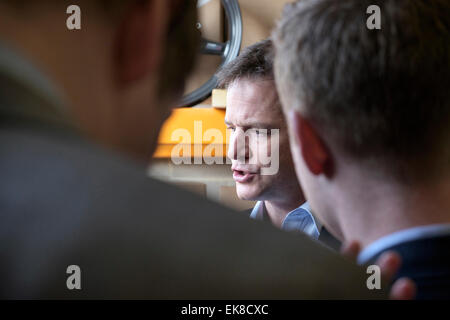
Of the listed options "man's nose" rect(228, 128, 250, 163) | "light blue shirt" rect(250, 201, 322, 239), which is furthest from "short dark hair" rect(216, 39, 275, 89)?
"light blue shirt" rect(250, 201, 322, 239)

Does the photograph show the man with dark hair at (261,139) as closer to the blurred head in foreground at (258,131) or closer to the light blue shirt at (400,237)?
the blurred head in foreground at (258,131)

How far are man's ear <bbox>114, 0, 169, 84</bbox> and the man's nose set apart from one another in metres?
0.83

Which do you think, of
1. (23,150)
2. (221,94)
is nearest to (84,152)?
(23,150)

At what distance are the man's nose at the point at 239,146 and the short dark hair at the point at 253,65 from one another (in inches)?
4.7

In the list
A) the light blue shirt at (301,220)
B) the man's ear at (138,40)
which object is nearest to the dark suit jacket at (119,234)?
the man's ear at (138,40)

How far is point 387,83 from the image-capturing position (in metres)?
0.48

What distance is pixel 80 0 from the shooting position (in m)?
0.26

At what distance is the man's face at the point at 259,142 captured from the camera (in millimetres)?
1100

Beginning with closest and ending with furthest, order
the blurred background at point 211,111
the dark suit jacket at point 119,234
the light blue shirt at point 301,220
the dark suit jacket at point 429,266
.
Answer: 1. the dark suit jacket at point 119,234
2. the dark suit jacket at point 429,266
3. the light blue shirt at point 301,220
4. the blurred background at point 211,111

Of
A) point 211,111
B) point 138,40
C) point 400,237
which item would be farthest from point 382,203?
point 211,111

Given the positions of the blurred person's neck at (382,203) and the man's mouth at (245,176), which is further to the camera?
the man's mouth at (245,176)

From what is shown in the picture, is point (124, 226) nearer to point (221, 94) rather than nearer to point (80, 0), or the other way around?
point (80, 0)

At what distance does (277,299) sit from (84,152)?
104mm

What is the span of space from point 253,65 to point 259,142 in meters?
0.17
